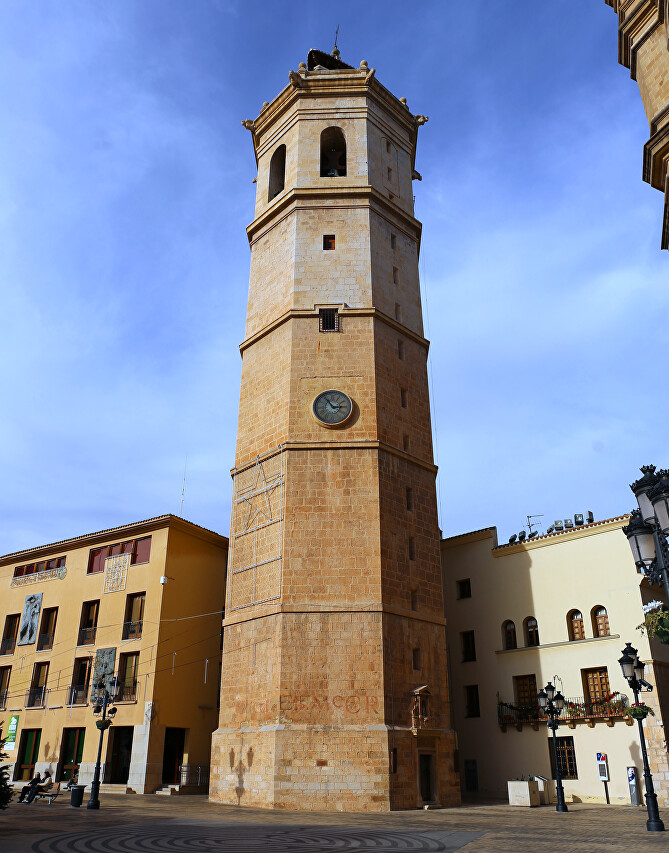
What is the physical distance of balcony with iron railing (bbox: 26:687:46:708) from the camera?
3171 cm

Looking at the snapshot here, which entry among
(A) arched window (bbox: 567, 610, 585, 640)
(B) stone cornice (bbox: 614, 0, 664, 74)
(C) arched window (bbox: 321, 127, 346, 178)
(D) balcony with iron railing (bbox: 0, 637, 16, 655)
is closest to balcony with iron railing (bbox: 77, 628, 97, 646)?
(D) balcony with iron railing (bbox: 0, 637, 16, 655)

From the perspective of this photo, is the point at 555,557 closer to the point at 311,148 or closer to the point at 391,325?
the point at 391,325

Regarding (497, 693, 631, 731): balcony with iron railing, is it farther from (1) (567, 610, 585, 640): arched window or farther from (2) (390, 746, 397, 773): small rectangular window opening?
(2) (390, 746, 397, 773): small rectangular window opening

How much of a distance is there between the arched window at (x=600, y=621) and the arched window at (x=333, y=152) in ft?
66.6

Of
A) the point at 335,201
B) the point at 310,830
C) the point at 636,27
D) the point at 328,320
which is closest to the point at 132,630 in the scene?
the point at 328,320

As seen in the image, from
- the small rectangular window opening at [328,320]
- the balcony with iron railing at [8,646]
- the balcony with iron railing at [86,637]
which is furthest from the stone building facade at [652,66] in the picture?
the balcony with iron railing at [8,646]

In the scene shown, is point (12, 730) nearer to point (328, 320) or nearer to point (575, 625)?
point (328, 320)

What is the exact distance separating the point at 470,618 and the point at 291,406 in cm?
1172

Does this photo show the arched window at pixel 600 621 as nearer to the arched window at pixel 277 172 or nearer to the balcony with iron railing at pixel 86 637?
the balcony with iron railing at pixel 86 637

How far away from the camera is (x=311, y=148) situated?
31094mm

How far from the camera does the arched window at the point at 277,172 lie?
3269cm

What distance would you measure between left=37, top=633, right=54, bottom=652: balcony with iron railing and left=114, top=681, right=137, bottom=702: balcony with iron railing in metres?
5.37

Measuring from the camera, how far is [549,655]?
26.9 meters

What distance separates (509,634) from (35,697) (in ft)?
66.9
